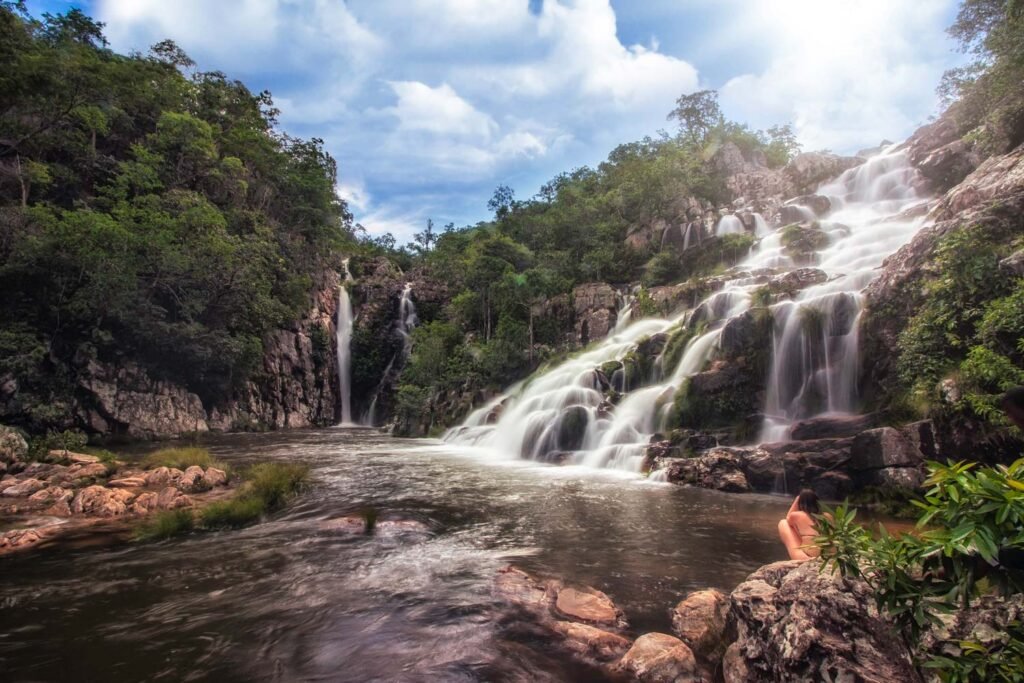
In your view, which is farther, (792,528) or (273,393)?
(273,393)

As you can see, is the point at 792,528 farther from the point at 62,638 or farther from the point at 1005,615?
the point at 62,638

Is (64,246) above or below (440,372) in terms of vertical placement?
above

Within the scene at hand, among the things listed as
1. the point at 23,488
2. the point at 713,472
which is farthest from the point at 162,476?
the point at 713,472

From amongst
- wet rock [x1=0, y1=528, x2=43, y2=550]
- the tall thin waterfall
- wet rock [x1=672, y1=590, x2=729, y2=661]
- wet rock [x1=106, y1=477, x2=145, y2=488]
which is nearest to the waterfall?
the tall thin waterfall

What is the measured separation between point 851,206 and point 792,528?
3996 cm

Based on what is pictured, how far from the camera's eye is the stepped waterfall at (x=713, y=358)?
1460 cm

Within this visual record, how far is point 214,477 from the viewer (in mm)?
12008

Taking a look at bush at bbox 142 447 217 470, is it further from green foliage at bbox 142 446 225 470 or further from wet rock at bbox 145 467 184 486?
wet rock at bbox 145 467 184 486

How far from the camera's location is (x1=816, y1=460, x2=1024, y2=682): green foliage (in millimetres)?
1909

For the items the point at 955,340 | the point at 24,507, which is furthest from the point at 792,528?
the point at 24,507

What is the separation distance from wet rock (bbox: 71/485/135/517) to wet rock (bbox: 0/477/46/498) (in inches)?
69.3

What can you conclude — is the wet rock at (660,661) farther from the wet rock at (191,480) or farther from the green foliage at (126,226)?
the green foliage at (126,226)

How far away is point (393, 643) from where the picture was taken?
4.59 metres

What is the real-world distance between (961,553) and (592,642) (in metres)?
3.30
